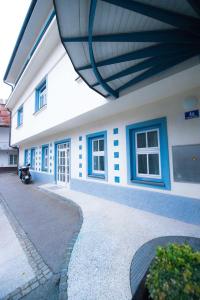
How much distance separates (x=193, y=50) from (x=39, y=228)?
15.3 feet

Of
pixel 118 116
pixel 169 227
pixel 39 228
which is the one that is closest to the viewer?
pixel 169 227

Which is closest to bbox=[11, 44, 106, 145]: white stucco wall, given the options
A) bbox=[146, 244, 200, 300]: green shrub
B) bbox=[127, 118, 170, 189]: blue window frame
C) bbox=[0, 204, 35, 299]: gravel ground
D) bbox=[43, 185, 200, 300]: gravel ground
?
bbox=[127, 118, 170, 189]: blue window frame

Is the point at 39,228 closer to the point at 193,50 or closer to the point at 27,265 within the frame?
the point at 27,265

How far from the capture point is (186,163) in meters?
3.47

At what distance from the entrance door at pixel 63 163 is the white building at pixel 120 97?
52 millimetres

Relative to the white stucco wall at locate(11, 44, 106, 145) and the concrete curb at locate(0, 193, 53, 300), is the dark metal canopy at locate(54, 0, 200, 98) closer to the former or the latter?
the white stucco wall at locate(11, 44, 106, 145)

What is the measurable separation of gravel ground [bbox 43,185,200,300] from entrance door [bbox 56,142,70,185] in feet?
11.5

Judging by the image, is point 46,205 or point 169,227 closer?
point 169,227

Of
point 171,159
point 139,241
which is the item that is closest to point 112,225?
point 139,241

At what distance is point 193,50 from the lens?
2303 mm

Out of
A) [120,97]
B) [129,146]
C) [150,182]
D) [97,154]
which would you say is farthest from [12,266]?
[97,154]

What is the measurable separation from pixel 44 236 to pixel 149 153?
3.40 m

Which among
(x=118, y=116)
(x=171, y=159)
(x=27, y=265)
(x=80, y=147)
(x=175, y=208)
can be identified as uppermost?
(x=118, y=116)

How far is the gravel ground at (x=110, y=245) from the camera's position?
1742 mm
